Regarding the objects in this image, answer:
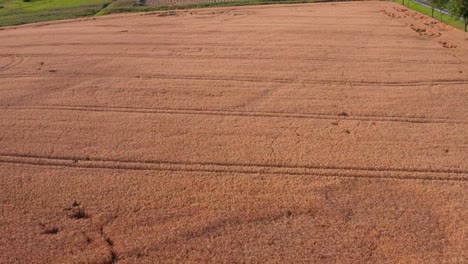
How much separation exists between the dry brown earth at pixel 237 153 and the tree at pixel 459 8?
2.89m

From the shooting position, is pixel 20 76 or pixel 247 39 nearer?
pixel 20 76

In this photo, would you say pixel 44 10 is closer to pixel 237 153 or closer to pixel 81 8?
pixel 81 8

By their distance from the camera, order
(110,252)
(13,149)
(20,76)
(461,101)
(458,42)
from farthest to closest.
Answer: (458,42)
(20,76)
(461,101)
(13,149)
(110,252)

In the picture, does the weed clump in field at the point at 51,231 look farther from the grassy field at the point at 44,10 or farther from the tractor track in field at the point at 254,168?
the grassy field at the point at 44,10

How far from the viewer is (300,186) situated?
41.4 ft

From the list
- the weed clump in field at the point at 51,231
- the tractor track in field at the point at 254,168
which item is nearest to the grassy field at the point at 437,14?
the tractor track in field at the point at 254,168

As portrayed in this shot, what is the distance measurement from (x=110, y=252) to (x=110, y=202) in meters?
2.04

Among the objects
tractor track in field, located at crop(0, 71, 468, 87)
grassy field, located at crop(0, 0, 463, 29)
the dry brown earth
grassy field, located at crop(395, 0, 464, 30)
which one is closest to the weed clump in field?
the dry brown earth

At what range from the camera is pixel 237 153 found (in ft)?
47.7

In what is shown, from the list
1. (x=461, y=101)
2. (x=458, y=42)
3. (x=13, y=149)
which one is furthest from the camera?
(x=458, y=42)

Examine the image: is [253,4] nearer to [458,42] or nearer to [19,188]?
[458,42]

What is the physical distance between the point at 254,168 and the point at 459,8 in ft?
71.7

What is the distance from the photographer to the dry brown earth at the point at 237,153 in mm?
10570

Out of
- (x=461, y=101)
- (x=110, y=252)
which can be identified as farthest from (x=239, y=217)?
(x=461, y=101)
